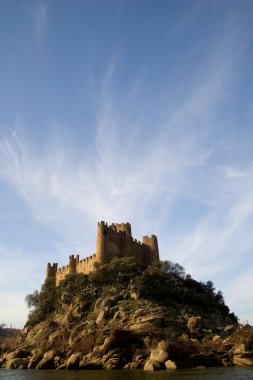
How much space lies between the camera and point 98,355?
35.9m

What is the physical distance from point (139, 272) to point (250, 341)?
31320 mm

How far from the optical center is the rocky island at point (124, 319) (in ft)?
114

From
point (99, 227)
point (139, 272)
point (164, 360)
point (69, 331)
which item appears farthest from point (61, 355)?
point (99, 227)

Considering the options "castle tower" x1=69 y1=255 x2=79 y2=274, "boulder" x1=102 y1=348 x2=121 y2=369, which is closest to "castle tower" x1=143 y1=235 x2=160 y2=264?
"castle tower" x1=69 y1=255 x2=79 y2=274

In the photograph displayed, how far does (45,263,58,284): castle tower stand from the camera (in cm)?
7738

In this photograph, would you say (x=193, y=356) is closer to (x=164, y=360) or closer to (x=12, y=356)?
(x=164, y=360)

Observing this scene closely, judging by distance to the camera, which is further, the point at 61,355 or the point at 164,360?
the point at 61,355

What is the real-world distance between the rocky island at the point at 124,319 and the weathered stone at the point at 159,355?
0.34 feet

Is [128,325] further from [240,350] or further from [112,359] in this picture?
[240,350]

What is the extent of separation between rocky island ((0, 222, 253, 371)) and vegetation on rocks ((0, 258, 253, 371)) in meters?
0.09

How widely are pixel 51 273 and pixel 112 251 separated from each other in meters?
18.8

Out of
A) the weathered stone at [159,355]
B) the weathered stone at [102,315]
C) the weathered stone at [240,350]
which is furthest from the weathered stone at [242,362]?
the weathered stone at [102,315]

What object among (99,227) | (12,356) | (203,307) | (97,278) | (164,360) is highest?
(99,227)

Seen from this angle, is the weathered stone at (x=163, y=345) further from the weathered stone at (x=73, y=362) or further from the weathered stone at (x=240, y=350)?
the weathered stone at (x=73, y=362)
